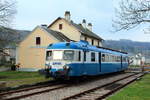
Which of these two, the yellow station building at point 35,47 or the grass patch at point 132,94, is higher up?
the yellow station building at point 35,47

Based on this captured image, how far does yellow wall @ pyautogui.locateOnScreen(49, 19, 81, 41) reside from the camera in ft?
172

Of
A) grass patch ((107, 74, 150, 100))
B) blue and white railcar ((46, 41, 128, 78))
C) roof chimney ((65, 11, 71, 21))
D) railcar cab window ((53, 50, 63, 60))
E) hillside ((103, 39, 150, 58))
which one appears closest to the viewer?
grass patch ((107, 74, 150, 100))

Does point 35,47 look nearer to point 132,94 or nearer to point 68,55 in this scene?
point 68,55

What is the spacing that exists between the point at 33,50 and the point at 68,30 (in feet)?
29.2

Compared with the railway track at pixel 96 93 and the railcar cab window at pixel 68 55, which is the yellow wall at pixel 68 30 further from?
the railway track at pixel 96 93

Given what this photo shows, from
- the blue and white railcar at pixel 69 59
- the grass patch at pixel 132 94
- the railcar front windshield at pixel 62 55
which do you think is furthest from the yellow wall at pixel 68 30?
the grass patch at pixel 132 94

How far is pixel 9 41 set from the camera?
34.8 m

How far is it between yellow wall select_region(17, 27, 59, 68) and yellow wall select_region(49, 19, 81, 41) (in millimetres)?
7793

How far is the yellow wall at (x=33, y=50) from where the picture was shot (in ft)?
150

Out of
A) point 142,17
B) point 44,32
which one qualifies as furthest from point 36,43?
point 142,17

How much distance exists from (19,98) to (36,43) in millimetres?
33682

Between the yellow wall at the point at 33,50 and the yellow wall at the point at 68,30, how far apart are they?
7.79 metres

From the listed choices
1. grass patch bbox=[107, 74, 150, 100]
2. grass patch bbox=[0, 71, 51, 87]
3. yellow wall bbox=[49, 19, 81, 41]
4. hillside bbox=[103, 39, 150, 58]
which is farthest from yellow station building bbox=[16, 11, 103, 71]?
hillside bbox=[103, 39, 150, 58]

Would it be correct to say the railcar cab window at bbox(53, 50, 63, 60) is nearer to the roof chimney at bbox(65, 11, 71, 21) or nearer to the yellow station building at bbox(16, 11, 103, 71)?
the yellow station building at bbox(16, 11, 103, 71)
